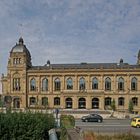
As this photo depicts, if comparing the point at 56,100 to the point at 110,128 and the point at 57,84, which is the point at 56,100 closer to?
the point at 57,84

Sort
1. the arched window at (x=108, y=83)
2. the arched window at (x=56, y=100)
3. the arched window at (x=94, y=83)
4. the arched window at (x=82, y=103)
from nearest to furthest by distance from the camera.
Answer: the arched window at (x=82, y=103), the arched window at (x=108, y=83), the arched window at (x=94, y=83), the arched window at (x=56, y=100)

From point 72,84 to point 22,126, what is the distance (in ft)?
256

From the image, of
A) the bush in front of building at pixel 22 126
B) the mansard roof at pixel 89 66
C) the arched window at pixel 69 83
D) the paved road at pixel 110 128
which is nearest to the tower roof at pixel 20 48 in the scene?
the mansard roof at pixel 89 66

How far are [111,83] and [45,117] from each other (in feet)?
248

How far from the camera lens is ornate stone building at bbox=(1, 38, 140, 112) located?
94250 mm

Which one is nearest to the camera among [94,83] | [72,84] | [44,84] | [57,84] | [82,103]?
[82,103]

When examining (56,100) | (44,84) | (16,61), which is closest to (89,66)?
(56,100)

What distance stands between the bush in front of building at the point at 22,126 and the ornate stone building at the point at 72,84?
74.4 meters

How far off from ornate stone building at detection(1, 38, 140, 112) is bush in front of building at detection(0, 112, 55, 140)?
7440 cm

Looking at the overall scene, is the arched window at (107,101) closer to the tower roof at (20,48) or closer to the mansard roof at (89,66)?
the mansard roof at (89,66)

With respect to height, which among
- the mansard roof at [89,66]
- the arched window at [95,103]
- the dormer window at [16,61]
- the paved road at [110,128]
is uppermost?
the dormer window at [16,61]

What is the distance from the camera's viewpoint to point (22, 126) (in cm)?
1844

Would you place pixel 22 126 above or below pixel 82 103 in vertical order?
above

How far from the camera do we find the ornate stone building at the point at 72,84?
309ft
